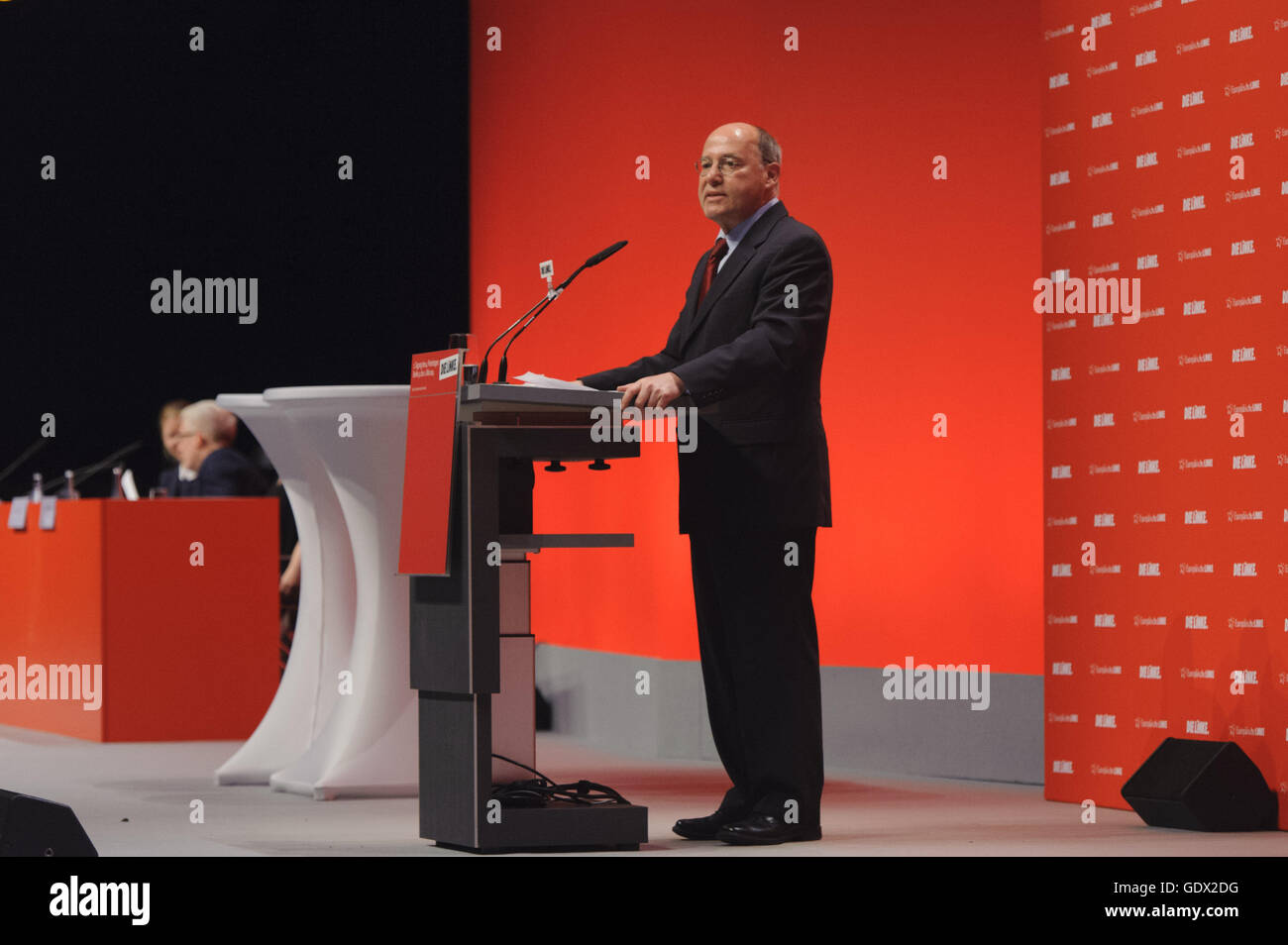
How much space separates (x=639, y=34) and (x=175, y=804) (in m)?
3.16

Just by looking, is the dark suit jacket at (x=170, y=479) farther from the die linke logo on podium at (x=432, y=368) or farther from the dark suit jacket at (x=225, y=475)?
the die linke logo on podium at (x=432, y=368)

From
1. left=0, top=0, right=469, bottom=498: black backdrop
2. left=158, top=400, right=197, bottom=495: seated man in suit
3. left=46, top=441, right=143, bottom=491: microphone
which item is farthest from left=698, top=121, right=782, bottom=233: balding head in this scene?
left=46, top=441, right=143, bottom=491: microphone

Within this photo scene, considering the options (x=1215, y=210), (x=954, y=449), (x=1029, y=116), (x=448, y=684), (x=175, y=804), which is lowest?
(x=175, y=804)

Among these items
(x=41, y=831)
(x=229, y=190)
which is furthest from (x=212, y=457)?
(x=41, y=831)

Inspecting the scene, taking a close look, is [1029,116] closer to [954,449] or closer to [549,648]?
[954,449]

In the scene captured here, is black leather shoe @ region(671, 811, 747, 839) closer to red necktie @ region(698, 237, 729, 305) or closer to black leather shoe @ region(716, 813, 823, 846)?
black leather shoe @ region(716, 813, 823, 846)

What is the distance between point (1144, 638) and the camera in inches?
177

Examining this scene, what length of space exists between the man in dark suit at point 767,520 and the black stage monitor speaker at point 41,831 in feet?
4.24

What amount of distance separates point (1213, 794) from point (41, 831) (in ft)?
8.04

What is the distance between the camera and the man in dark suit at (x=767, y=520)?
3773 mm

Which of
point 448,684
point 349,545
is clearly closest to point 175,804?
point 349,545

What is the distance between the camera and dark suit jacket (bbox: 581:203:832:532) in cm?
374

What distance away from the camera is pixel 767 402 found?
3791 mm
